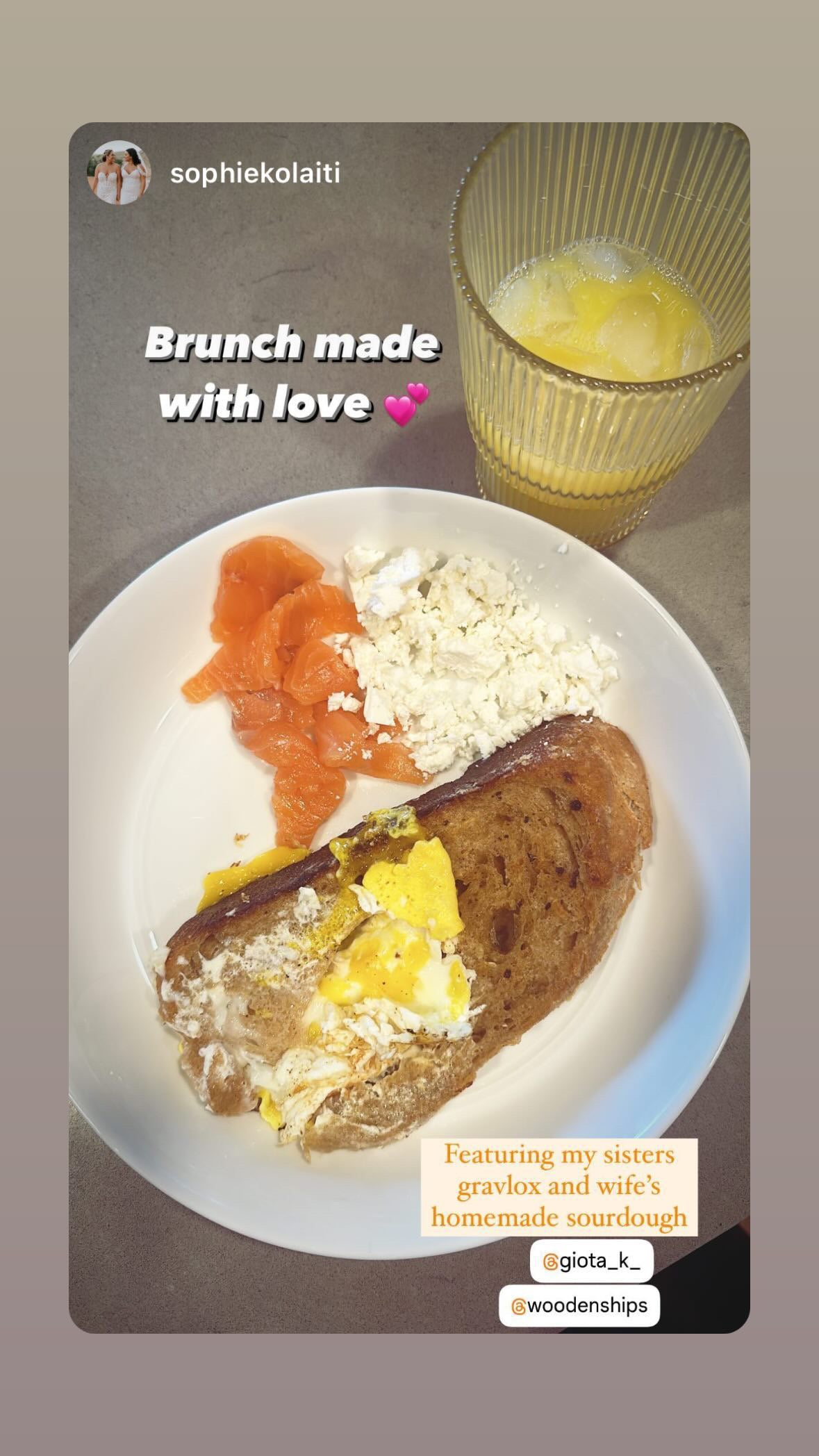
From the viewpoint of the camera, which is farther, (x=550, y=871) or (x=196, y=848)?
(x=196, y=848)

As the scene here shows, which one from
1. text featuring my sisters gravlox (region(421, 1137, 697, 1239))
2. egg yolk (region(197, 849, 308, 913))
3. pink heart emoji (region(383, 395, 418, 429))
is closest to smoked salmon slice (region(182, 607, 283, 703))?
egg yolk (region(197, 849, 308, 913))

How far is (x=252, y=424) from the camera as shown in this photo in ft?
7.56

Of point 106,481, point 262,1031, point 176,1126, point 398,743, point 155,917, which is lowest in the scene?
point 176,1126

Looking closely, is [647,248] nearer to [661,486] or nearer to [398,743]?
[661,486]

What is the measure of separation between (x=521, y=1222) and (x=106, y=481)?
1.98 metres

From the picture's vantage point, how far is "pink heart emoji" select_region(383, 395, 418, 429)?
92.0 inches

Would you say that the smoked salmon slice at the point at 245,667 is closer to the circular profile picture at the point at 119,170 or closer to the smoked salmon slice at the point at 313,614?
the smoked salmon slice at the point at 313,614

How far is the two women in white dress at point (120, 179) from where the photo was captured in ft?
6.70

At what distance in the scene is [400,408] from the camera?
2.36 meters

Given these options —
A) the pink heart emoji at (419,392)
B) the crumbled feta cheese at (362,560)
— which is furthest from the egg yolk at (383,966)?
the pink heart emoji at (419,392)

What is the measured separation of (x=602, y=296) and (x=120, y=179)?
3.63ft

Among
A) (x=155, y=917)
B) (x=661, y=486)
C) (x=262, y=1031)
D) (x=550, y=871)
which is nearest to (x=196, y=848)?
(x=155, y=917)

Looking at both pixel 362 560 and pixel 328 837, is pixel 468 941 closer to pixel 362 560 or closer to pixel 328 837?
pixel 328 837

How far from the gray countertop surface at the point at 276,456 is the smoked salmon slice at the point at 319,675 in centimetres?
48
